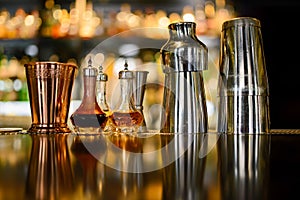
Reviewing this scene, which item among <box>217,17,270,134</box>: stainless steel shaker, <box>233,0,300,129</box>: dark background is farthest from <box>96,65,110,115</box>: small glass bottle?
<box>233,0,300,129</box>: dark background

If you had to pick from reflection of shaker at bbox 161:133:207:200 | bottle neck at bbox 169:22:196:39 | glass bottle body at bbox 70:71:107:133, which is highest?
bottle neck at bbox 169:22:196:39

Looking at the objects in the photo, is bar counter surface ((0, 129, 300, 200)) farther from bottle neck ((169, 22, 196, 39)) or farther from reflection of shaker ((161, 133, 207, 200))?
bottle neck ((169, 22, 196, 39))

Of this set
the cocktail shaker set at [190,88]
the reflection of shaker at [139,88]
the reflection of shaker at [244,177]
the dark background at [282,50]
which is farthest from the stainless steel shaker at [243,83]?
the dark background at [282,50]

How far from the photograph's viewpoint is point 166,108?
0.92m

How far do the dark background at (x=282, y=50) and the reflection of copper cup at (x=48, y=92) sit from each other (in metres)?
1.52

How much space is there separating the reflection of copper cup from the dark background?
5.00 feet

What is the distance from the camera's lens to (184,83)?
0.92 meters

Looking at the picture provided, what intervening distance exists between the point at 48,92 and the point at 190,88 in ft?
1.06

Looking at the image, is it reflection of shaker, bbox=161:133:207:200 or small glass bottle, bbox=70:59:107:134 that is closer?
reflection of shaker, bbox=161:133:207:200

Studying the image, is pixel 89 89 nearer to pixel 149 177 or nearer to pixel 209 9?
pixel 149 177

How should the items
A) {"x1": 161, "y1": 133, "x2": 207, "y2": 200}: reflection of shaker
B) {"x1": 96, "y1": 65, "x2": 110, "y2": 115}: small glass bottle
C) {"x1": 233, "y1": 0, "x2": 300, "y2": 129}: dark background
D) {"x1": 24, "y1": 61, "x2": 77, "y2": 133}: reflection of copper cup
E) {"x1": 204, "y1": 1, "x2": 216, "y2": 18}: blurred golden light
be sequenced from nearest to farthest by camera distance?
1. {"x1": 161, "y1": 133, "x2": 207, "y2": 200}: reflection of shaker
2. {"x1": 24, "y1": 61, "x2": 77, "y2": 133}: reflection of copper cup
3. {"x1": 96, "y1": 65, "x2": 110, "y2": 115}: small glass bottle
4. {"x1": 233, "y1": 0, "x2": 300, "y2": 129}: dark background
5. {"x1": 204, "y1": 1, "x2": 216, "y2": 18}: blurred golden light

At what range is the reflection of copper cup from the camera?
857mm

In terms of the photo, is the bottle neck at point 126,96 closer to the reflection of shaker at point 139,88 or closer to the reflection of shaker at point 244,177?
the reflection of shaker at point 139,88

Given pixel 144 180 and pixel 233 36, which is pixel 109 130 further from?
pixel 144 180
